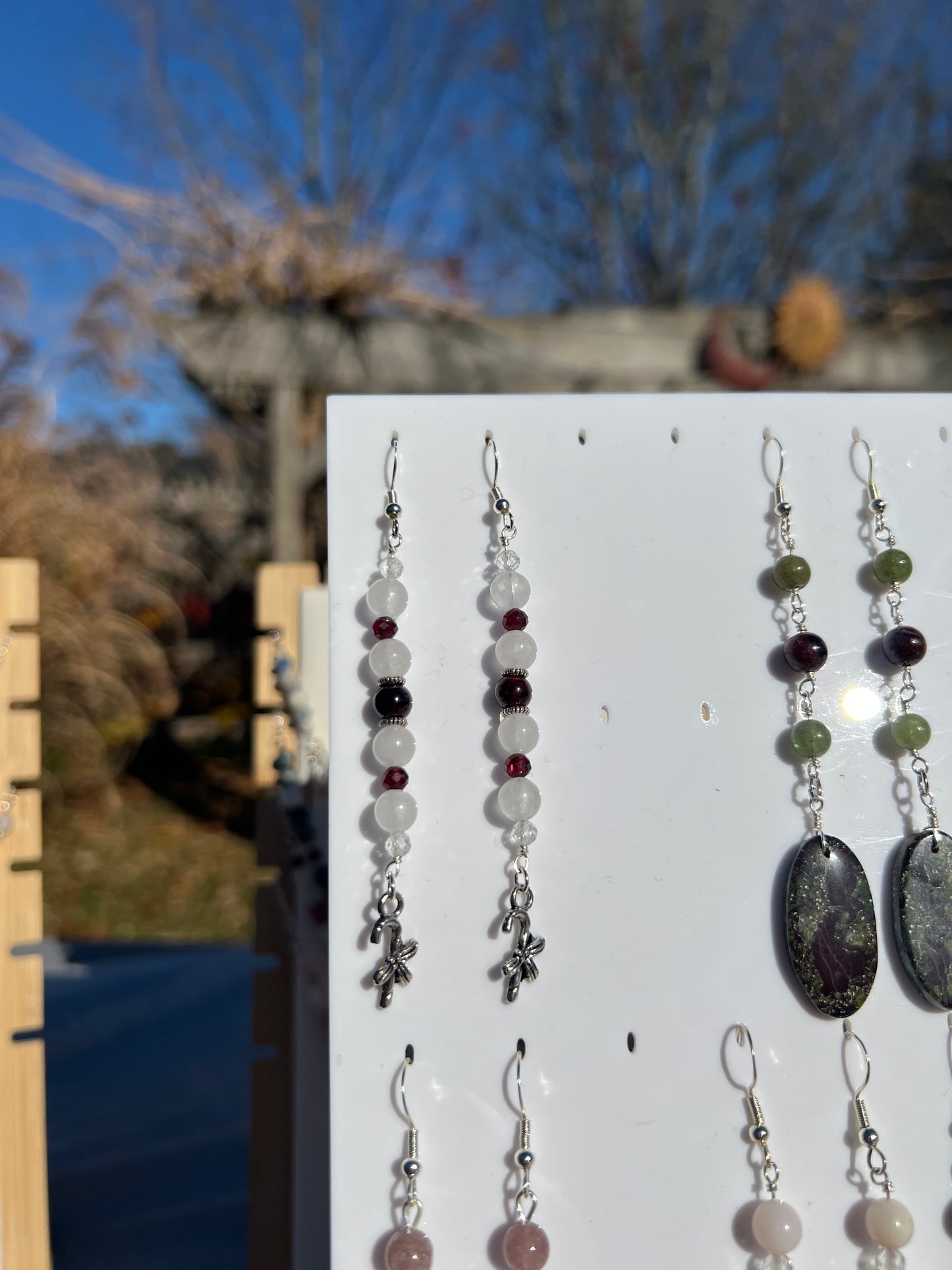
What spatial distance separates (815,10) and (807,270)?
47.6 inches

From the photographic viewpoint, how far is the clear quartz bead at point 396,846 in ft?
1.86

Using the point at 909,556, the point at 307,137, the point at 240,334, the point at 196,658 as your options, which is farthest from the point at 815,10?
the point at 909,556

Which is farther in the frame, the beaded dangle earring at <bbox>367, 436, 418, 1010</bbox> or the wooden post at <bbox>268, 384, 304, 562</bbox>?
the wooden post at <bbox>268, 384, 304, 562</bbox>

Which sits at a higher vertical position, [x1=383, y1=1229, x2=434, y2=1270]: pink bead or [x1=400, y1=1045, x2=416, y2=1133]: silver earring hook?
[x1=400, y1=1045, x2=416, y2=1133]: silver earring hook

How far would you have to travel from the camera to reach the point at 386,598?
0.59 m

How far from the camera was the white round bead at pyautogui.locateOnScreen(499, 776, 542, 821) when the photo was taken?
0.57m

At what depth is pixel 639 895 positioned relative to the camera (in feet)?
1.92

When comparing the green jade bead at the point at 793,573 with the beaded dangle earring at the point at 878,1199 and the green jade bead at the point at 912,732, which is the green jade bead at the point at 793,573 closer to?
the green jade bead at the point at 912,732

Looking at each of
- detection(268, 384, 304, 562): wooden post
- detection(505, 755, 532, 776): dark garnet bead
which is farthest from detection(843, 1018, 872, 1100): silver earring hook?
detection(268, 384, 304, 562): wooden post

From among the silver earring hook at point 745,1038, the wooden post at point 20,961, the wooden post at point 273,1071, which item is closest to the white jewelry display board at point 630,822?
the silver earring hook at point 745,1038

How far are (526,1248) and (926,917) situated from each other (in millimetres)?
357

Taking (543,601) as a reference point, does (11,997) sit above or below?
below

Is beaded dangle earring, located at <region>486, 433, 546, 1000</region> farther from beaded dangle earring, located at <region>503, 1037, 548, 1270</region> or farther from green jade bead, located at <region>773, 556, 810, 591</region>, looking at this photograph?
green jade bead, located at <region>773, 556, 810, 591</region>

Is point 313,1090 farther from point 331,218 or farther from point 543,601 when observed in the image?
point 331,218
